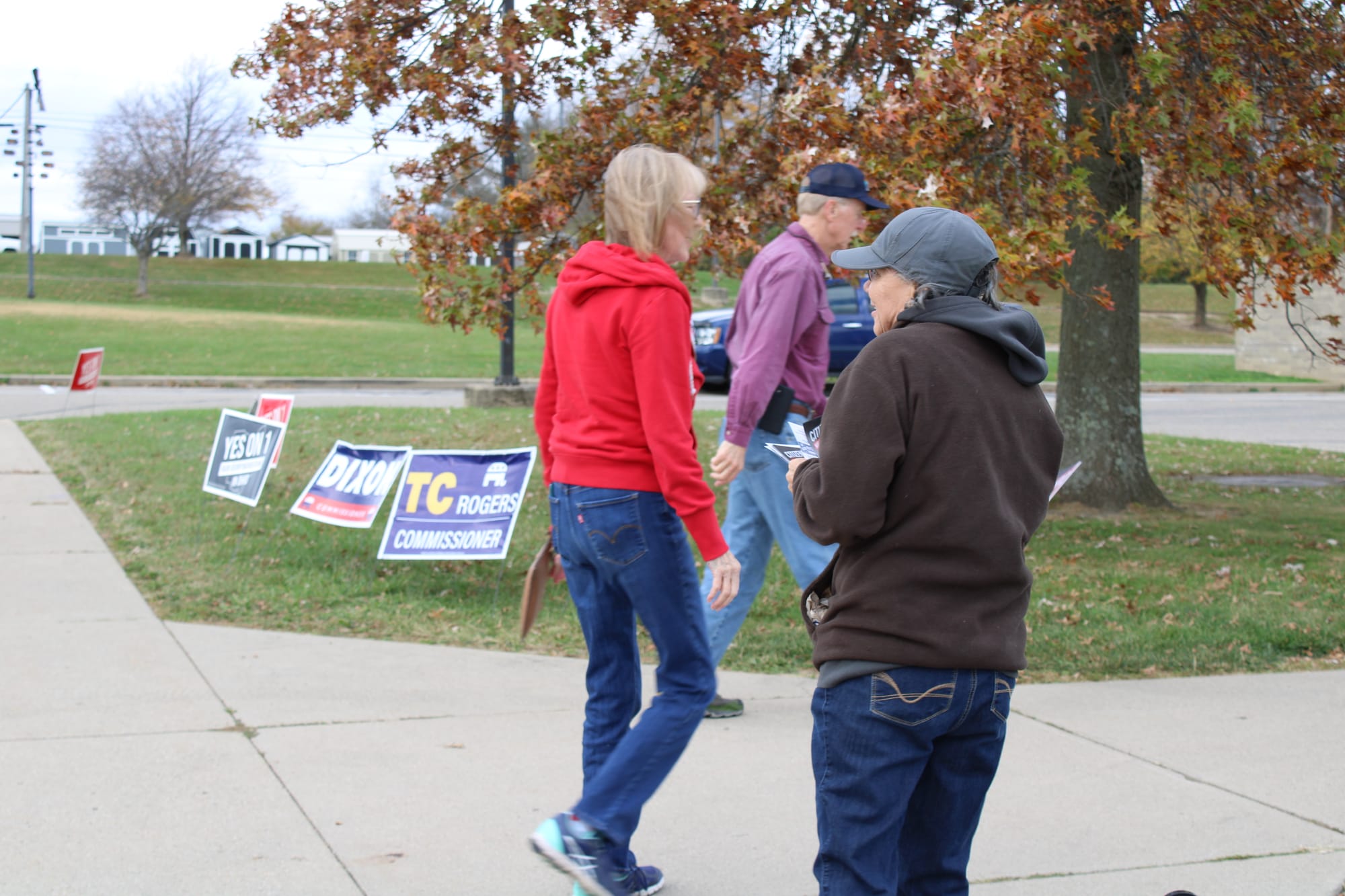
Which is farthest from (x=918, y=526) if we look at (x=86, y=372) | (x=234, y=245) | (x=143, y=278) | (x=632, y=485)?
(x=234, y=245)

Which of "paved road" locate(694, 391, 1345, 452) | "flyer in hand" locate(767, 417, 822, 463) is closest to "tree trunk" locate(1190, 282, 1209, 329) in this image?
"paved road" locate(694, 391, 1345, 452)

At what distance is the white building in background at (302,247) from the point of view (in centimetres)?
9513

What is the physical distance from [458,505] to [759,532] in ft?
9.04

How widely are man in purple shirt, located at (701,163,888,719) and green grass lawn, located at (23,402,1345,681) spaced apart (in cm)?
127

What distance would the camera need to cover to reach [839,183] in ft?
14.8

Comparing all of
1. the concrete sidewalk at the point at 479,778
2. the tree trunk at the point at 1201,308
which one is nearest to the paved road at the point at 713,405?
the concrete sidewalk at the point at 479,778

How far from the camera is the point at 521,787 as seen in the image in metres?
4.18

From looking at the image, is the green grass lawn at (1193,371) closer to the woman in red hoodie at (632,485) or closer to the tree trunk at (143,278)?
the woman in red hoodie at (632,485)

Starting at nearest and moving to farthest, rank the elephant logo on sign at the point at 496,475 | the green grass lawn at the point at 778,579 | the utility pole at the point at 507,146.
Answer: the green grass lawn at the point at 778,579
the elephant logo on sign at the point at 496,475
the utility pole at the point at 507,146

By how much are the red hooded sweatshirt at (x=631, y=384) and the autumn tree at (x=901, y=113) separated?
10.6ft

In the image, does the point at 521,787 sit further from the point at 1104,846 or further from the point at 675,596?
the point at 1104,846

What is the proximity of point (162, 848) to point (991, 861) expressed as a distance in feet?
7.61

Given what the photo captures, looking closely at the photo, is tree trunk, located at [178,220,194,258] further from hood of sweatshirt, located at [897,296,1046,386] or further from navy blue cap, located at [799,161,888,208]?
hood of sweatshirt, located at [897,296,1046,386]

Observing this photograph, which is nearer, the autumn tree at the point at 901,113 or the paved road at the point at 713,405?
the autumn tree at the point at 901,113
